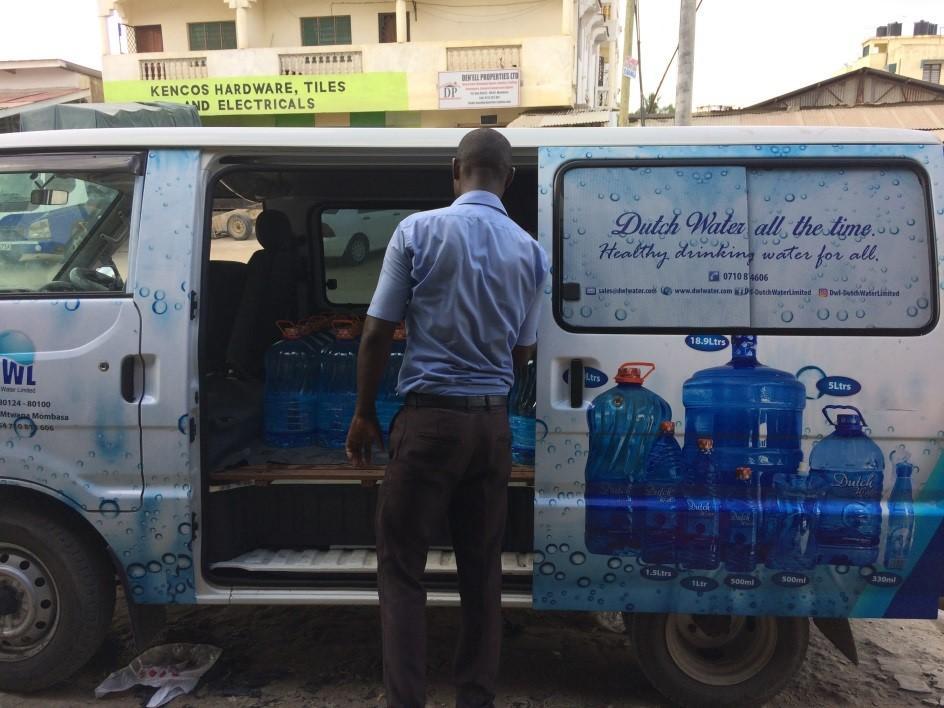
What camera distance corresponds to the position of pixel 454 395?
2.41 metres

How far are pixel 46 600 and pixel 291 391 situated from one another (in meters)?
1.31

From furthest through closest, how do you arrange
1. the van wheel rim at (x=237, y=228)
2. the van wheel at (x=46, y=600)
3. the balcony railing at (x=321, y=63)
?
the balcony railing at (x=321, y=63) → the van wheel rim at (x=237, y=228) → the van wheel at (x=46, y=600)

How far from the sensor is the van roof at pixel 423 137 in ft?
8.85

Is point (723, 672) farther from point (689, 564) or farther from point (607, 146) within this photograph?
point (607, 146)

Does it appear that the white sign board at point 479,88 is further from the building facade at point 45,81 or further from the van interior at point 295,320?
the van interior at point 295,320

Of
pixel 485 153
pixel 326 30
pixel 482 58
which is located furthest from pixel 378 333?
pixel 326 30

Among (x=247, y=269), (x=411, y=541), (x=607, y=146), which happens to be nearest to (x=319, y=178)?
(x=247, y=269)

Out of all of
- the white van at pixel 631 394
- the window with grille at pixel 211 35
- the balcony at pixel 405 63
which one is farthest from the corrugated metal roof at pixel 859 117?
the white van at pixel 631 394

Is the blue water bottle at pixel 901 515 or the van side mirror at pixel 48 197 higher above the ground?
the van side mirror at pixel 48 197

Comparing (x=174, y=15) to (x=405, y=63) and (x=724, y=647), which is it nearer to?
(x=405, y=63)

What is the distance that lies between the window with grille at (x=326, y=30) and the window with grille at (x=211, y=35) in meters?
2.37

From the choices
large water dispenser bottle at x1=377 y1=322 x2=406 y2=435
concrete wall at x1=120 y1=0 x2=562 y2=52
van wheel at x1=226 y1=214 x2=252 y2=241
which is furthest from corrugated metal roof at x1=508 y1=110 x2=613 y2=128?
large water dispenser bottle at x1=377 y1=322 x2=406 y2=435

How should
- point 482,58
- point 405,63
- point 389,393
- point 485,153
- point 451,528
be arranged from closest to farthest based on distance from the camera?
1. point 485,153
2. point 451,528
3. point 389,393
4. point 482,58
5. point 405,63

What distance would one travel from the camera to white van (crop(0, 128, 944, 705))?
264 centimetres
